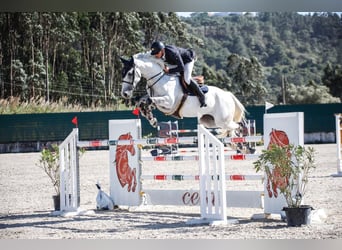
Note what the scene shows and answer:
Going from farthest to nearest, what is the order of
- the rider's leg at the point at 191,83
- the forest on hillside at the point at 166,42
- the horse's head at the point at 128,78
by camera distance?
the forest on hillside at the point at 166,42 < the rider's leg at the point at 191,83 < the horse's head at the point at 128,78

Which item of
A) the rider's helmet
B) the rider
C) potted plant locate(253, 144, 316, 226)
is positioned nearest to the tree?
the rider

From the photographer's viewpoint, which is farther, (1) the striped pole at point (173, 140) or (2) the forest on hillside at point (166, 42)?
(2) the forest on hillside at point (166, 42)

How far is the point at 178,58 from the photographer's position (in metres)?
5.62

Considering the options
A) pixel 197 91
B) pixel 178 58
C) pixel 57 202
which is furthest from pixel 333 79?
pixel 57 202

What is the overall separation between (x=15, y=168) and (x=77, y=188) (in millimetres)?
4562

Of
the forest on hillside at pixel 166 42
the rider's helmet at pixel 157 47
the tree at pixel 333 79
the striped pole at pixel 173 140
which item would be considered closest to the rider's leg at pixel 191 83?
the rider's helmet at pixel 157 47

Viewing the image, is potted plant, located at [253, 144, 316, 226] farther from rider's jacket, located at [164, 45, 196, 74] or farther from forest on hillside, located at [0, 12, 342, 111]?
forest on hillside, located at [0, 12, 342, 111]

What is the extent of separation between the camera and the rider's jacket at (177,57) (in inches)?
220

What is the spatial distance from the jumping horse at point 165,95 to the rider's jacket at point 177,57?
0.08 meters

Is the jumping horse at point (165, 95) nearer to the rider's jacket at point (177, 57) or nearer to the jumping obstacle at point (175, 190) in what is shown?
the rider's jacket at point (177, 57)

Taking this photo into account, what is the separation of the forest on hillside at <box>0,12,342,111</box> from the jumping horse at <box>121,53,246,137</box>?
3.69 meters

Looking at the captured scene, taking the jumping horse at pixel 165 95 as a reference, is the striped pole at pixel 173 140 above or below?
below
